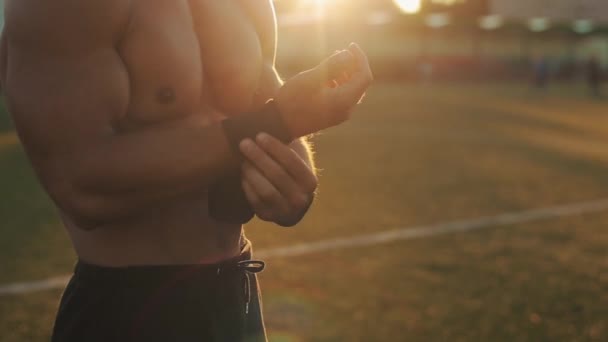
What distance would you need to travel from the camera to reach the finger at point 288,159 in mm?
1390

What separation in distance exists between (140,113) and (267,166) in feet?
1.08

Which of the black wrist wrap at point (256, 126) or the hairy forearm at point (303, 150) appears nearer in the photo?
the black wrist wrap at point (256, 126)

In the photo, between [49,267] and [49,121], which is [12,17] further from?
[49,267]

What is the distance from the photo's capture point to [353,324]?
4.11m

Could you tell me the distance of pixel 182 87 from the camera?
1.50m

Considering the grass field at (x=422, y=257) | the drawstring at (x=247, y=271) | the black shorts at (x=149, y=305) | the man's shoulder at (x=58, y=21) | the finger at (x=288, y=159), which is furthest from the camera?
the grass field at (x=422, y=257)

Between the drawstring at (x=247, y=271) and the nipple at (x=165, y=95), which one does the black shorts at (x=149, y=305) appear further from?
the nipple at (x=165, y=95)

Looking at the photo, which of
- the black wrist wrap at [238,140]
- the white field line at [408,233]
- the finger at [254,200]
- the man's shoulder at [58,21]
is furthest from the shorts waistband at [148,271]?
the white field line at [408,233]

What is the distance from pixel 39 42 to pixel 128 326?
70cm

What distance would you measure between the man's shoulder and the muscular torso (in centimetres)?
7

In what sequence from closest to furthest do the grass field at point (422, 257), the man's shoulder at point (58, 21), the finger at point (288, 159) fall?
the man's shoulder at point (58, 21), the finger at point (288, 159), the grass field at point (422, 257)

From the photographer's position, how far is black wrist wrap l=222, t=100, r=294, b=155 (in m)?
1.41

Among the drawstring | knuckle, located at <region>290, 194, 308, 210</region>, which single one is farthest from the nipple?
the drawstring

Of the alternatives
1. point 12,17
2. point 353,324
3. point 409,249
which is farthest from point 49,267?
point 12,17
